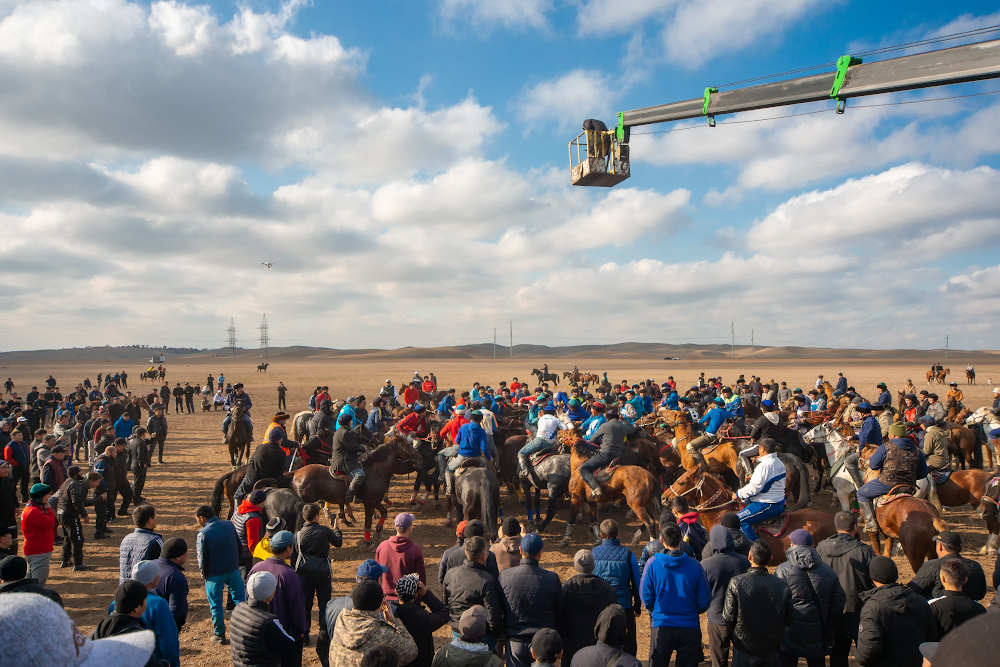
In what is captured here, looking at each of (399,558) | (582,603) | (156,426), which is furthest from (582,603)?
(156,426)

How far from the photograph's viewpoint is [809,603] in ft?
15.6

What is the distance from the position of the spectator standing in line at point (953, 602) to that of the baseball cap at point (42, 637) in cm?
532

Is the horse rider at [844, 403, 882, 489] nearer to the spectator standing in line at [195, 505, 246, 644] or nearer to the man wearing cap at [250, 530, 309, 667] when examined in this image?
the man wearing cap at [250, 530, 309, 667]

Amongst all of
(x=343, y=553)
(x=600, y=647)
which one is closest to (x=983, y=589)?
(x=600, y=647)

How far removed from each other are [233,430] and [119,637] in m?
13.7

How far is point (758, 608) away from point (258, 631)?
385 cm

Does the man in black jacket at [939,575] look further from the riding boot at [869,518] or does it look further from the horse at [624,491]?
the horse at [624,491]

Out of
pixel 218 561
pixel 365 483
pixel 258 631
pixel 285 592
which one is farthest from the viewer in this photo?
pixel 365 483

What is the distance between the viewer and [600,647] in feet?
12.5

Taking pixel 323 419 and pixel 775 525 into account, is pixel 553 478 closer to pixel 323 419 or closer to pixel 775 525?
pixel 775 525

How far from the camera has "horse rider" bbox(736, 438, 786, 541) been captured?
7.15 metres

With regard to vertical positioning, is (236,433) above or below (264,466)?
below

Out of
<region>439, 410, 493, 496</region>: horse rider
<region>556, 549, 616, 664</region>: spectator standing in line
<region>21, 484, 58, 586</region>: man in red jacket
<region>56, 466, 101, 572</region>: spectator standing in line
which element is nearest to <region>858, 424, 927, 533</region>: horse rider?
<region>556, 549, 616, 664</region>: spectator standing in line

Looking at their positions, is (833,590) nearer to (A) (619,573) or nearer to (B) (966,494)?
(A) (619,573)
